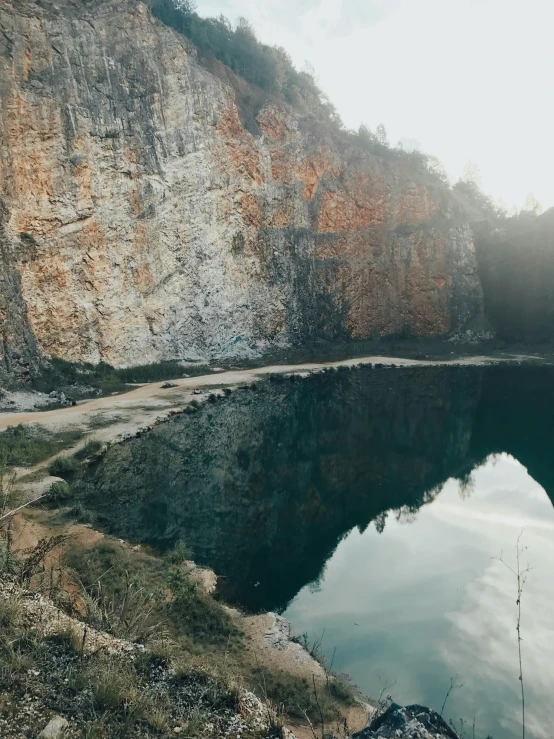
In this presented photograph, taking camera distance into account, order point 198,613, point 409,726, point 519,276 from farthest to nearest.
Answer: point 519,276, point 198,613, point 409,726

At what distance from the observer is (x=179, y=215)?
36.2 metres

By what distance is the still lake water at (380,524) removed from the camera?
7.81m

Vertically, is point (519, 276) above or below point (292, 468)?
above

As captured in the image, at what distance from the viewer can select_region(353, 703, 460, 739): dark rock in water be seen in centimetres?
373

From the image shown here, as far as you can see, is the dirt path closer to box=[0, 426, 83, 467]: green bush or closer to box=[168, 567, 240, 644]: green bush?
box=[0, 426, 83, 467]: green bush

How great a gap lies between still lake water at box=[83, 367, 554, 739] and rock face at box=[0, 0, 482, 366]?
12.5 m

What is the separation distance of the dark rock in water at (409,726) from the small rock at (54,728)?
2.27 metres

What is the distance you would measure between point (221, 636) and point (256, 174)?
40552 millimetres

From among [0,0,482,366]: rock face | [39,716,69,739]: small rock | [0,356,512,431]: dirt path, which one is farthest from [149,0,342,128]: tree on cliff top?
[39,716,69,739]: small rock

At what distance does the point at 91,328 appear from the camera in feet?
100

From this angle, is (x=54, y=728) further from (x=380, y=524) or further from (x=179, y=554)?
(x=380, y=524)

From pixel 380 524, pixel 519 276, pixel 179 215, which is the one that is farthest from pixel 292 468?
pixel 519 276

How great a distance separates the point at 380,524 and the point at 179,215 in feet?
96.8

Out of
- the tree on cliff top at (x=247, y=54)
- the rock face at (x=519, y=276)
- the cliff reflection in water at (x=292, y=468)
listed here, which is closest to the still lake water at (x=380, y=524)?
the cliff reflection in water at (x=292, y=468)
